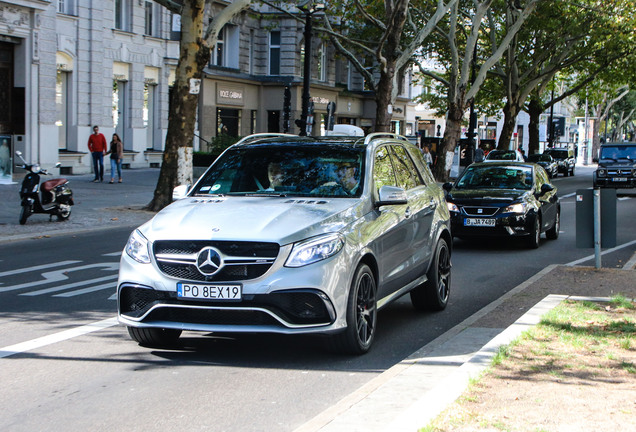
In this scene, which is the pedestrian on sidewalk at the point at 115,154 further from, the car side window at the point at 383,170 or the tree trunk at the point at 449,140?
the car side window at the point at 383,170

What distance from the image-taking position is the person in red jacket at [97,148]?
29.2 meters

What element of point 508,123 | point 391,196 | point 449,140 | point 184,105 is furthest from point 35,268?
point 508,123

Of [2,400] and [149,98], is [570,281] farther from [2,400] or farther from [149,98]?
[149,98]

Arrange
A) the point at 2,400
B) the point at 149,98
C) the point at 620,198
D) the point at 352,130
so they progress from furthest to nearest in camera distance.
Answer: the point at 149,98 < the point at 620,198 < the point at 352,130 < the point at 2,400

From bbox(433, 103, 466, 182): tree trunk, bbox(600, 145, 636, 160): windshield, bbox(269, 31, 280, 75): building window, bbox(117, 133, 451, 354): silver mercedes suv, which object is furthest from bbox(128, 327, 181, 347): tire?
bbox(269, 31, 280, 75): building window

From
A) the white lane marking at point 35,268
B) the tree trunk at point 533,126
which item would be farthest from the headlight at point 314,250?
the tree trunk at point 533,126

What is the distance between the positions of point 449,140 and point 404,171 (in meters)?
28.8

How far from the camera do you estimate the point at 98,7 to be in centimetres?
3428

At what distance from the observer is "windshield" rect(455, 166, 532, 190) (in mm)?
16094

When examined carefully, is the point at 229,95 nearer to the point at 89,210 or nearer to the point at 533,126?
the point at 533,126

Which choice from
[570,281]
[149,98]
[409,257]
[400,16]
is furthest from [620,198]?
[409,257]

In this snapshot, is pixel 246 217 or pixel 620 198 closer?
pixel 246 217

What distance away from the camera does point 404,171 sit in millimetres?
8734

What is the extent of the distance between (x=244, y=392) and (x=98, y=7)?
30739mm
